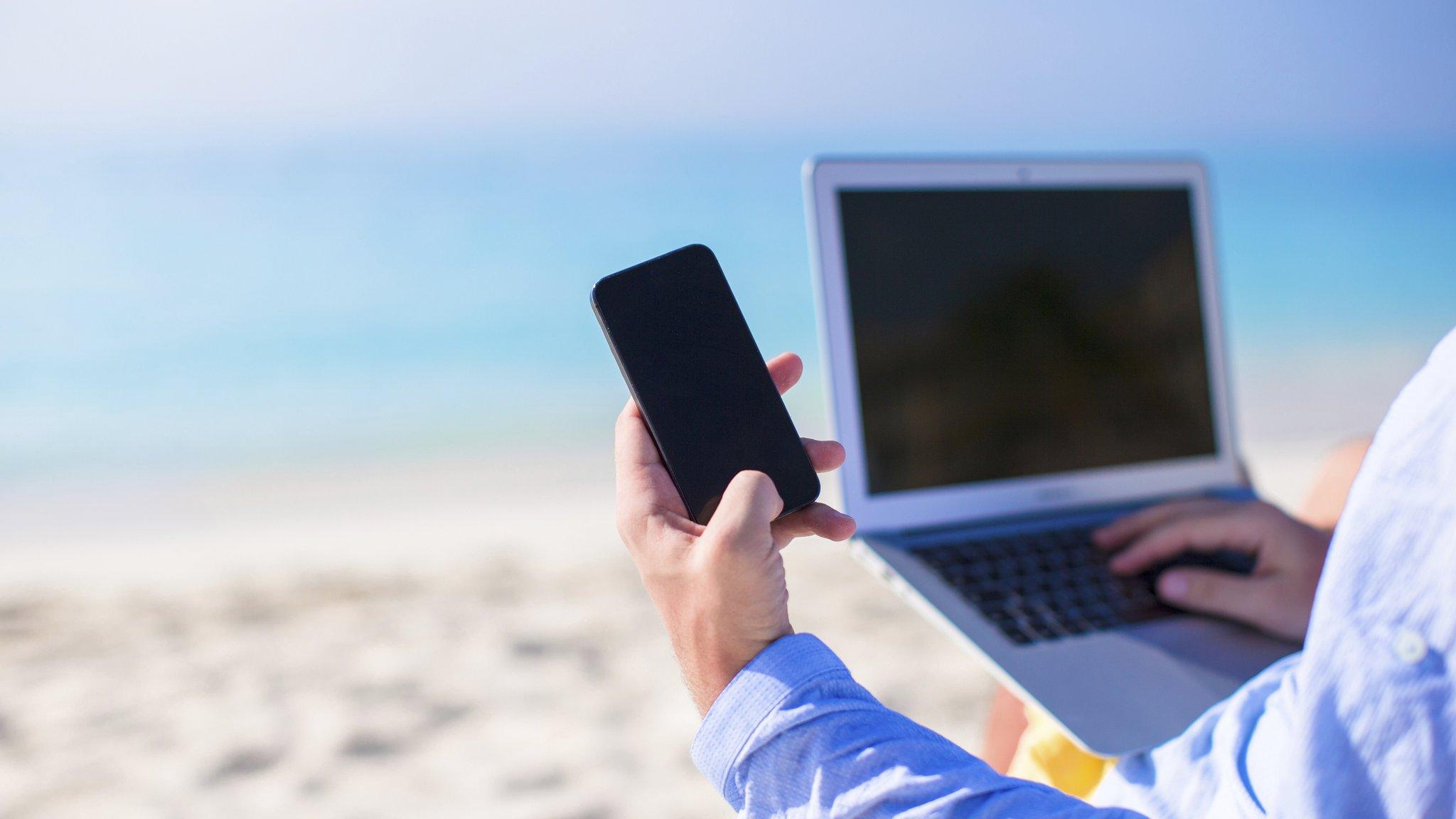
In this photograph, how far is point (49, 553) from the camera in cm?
455

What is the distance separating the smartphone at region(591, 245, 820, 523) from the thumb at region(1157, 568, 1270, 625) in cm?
50


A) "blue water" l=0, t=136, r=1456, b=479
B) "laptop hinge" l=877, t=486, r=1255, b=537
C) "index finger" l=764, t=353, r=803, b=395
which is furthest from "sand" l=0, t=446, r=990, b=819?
"blue water" l=0, t=136, r=1456, b=479

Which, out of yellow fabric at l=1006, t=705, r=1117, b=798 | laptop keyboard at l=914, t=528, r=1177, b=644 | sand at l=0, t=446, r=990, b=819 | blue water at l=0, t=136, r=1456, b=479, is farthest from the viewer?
blue water at l=0, t=136, r=1456, b=479

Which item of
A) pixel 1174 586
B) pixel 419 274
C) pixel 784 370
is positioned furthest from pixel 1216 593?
pixel 419 274

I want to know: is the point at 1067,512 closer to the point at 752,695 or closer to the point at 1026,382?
the point at 1026,382

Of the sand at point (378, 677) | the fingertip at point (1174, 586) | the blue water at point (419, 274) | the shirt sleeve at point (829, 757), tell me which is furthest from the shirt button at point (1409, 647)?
the blue water at point (419, 274)

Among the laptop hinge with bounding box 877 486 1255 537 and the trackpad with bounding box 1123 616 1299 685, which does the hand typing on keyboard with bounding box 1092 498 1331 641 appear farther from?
the laptop hinge with bounding box 877 486 1255 537

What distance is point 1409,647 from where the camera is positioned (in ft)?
1.19

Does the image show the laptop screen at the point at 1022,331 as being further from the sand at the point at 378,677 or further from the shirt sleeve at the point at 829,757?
the sand at the point at 378,677

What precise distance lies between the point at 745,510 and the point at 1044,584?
24.4 inches

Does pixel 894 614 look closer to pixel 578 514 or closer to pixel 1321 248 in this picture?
pixel 578 514

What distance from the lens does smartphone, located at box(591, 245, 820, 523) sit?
1.91 feet

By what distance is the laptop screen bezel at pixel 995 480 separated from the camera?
3.47 ft

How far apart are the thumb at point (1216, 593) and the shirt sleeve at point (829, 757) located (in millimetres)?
555
